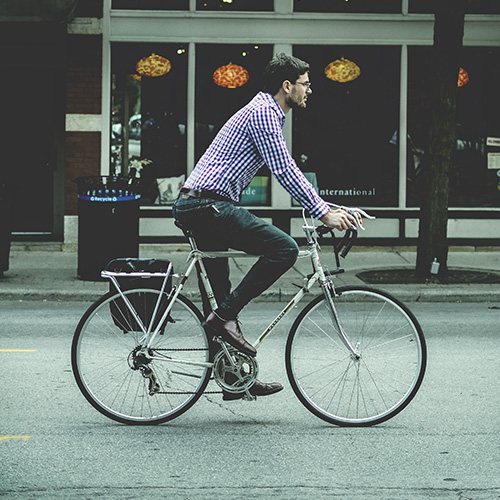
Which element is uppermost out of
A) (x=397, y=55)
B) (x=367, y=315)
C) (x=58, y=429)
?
(x=397, y=55)

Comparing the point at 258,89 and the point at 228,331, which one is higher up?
the point at 258,89

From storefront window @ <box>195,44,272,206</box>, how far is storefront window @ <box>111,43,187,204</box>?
23 cm

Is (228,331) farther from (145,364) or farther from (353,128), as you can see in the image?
(353,128)

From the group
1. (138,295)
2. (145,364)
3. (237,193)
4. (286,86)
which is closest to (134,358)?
(145,364)

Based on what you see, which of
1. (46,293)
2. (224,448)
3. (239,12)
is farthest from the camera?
(239,12)

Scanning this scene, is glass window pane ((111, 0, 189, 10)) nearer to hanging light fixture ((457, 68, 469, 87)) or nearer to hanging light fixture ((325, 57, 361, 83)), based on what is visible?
hanging light fixture ((325, 57, 361, 83))

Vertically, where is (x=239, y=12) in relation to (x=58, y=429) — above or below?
above

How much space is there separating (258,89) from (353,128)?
4.96 ft

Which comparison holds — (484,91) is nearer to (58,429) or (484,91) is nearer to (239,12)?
(239,12)

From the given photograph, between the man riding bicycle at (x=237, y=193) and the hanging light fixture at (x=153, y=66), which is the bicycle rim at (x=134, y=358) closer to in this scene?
the man riding bicycle at (x=237, y=193)

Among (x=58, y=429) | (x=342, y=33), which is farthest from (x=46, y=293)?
(x=342, y=33)

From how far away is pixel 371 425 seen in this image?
5.67 meters

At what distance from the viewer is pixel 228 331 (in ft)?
18.0

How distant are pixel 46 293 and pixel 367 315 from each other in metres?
5.96
